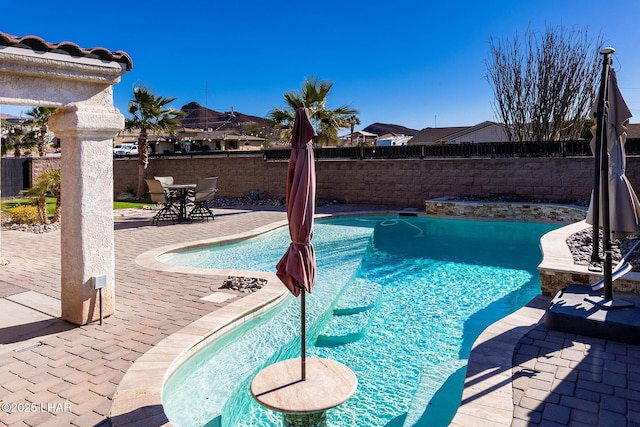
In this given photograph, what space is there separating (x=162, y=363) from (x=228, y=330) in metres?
1.16

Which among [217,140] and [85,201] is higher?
[217,140]

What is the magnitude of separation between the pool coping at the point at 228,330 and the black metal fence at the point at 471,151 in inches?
426

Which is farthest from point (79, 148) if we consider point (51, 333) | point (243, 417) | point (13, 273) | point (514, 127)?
point (514, 127)

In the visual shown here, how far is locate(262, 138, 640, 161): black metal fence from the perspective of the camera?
45.5 ft

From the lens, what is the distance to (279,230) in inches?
491

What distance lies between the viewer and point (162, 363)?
3879 mm

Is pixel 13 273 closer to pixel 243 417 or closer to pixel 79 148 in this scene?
pixel 79 148

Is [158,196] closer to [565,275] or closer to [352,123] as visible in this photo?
[565,275]

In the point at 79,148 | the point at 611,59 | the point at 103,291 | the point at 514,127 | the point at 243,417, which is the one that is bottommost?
the point at 243,417

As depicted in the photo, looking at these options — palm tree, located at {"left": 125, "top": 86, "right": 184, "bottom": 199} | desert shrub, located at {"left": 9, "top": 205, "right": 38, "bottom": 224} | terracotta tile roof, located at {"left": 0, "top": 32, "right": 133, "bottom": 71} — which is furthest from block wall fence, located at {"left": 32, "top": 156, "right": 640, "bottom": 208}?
terracotta tile roof, located at {"left": 0, "top": 32, "right": 133, "bottom": 71}

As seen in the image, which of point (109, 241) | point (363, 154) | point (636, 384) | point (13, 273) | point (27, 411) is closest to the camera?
point (27, 411)

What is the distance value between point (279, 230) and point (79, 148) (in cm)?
802

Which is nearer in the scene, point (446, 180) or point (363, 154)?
point (446, 180)

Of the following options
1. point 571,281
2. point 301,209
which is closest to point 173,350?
point 301,209
